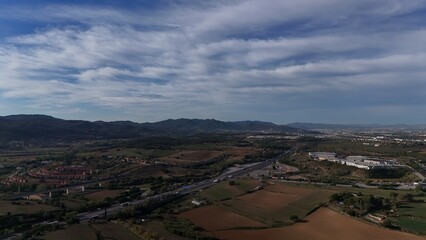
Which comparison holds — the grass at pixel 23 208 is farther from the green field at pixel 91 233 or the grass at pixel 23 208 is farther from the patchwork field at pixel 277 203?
the patchwork field at pixel 277 203

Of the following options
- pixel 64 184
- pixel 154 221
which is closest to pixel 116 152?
pixel 64 184

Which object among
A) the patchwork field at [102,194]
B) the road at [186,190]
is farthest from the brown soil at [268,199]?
the patchwork field at [102,194]

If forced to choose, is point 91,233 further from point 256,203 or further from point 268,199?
point 268,199

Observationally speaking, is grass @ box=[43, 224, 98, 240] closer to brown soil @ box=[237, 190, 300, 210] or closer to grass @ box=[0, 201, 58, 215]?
grass @ box=[0, 201, 58, 215]

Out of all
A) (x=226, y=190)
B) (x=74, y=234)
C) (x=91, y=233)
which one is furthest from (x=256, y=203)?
(x=74, y=234)

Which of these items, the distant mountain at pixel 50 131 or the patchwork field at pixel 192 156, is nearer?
the patchwork field at pixel 192 156

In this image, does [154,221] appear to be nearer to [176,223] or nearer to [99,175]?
[176,223]

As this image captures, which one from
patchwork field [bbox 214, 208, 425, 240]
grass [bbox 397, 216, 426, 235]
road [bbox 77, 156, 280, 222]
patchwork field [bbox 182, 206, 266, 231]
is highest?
road [bbox 77, 156, 280, 222]

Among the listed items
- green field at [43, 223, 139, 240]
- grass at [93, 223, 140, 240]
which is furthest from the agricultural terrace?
green field at [43, 223, 139, 240]

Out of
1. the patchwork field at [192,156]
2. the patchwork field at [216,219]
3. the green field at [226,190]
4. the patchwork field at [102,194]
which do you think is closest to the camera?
the patchwork field at [216,219]
